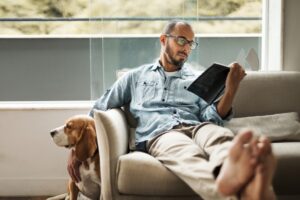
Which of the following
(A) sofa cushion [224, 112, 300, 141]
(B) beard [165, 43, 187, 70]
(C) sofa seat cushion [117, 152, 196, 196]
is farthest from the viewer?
(B) beard [165, 43, 187, 70]

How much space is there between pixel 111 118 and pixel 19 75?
352 cm

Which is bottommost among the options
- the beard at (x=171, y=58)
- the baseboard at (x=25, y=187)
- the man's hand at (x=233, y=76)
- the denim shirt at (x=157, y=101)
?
the baseboard at (x=25, y=187)

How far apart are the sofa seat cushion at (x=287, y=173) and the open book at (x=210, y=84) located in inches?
16.5

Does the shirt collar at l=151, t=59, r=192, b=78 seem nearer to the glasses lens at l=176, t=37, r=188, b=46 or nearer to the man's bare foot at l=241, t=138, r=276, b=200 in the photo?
the glasses lens at l=176, t=37, r=188, b=46

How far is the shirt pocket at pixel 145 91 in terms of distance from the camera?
8.26ft

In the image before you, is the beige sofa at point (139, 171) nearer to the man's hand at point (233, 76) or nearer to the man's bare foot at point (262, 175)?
the man's hand at point (233, 76)

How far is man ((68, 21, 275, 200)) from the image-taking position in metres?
1.57

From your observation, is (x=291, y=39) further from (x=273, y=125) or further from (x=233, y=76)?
(x=233, y=76)

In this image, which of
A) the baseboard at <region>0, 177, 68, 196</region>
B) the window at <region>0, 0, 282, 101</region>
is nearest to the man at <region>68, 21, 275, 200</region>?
the window at <region>0, 0, 282, 101</region>

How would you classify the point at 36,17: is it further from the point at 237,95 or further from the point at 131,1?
the point at 237,95

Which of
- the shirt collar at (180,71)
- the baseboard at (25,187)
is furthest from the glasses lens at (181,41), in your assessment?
the baseboard at (25,187)

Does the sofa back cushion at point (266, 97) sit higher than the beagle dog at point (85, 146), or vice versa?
the sofa back cushion at point (266, 97)

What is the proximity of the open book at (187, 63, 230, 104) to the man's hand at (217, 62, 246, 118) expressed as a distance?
0.10 ft

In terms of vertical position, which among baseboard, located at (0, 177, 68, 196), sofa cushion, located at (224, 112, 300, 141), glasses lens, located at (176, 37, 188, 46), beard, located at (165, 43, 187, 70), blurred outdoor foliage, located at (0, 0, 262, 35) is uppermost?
blurred outdoor foliage, located at (0, 0, 262, 35)
